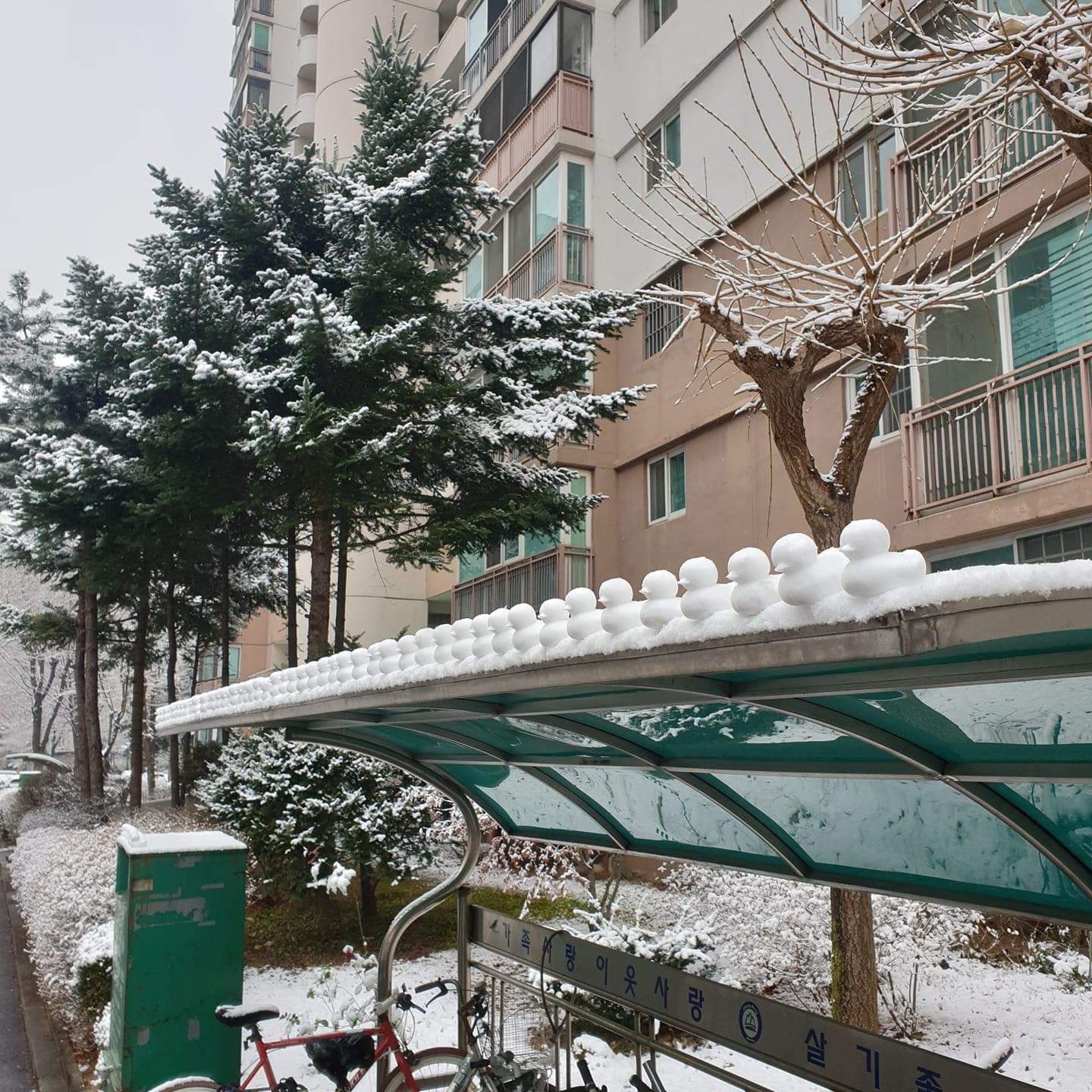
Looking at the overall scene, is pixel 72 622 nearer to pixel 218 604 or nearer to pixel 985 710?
pixel 218 604

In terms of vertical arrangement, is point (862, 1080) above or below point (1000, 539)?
below

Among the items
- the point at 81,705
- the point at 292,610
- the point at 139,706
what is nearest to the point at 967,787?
the point at 292,610

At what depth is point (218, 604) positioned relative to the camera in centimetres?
2291

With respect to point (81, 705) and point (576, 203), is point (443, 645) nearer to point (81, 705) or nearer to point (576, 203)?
point (576, 203)

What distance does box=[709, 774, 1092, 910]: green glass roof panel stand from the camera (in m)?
3.99

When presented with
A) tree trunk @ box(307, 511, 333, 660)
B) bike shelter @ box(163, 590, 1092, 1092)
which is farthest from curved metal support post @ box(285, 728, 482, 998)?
tree trunk @ box(307, 511, 333, 660)

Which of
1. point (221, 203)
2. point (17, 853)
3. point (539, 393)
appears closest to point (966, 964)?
point (539, 393)

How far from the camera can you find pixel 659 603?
2639mm

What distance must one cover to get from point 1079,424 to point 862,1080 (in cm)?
756

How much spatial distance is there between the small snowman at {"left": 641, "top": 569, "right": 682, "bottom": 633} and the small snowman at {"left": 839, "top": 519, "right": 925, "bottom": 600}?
0.54 meters

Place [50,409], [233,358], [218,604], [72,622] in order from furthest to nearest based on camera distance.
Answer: [72,622] < [218,604] < [50,409] < [233,358]

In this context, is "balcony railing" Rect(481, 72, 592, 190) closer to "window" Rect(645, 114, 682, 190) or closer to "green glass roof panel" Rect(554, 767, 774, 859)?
"window" Rect(645, 114, 682, 190)

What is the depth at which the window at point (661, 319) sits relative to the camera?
16062 millimetres

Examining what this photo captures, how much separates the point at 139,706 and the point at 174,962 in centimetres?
1572
